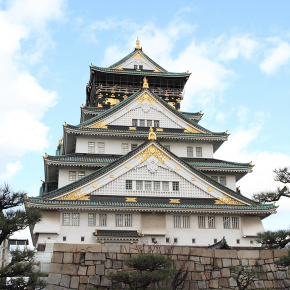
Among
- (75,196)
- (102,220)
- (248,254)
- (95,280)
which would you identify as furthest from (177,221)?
(95,280)

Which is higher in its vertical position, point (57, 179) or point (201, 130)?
point (201, 130)

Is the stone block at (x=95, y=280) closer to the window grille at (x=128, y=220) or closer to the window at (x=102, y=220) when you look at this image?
the window at (x=102, y=220)

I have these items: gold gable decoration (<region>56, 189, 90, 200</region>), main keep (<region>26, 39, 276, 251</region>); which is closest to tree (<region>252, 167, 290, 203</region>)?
main keep (<region>26, 39, 276, 251</region>)

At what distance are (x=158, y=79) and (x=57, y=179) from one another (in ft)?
55.9

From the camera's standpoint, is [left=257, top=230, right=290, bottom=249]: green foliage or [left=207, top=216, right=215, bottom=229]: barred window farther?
[left=207, top=216, right=215, bottom=229]: barred window

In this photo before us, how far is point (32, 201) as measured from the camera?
29625 mm

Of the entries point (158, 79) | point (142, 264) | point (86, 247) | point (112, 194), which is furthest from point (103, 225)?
point (158, 79)

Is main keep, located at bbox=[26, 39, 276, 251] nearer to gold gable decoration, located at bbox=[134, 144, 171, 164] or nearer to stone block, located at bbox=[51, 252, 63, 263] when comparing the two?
gold gable decoration, located at bbox=[134, 144, 171, 164]

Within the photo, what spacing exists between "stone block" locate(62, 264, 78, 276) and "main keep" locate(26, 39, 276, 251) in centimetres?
717

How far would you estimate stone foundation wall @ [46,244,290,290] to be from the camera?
72.1 feet

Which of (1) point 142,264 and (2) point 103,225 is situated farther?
(2) point 103,225

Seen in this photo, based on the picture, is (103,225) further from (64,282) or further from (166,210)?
(64,282)

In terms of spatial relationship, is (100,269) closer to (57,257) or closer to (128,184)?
(57,257)

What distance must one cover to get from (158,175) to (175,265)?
11.2 meters
